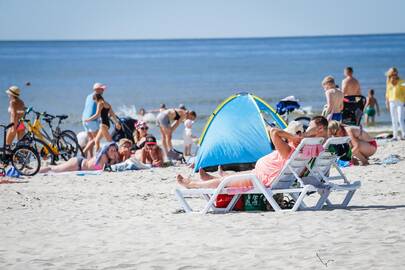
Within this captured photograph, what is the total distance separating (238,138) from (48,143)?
4.06m

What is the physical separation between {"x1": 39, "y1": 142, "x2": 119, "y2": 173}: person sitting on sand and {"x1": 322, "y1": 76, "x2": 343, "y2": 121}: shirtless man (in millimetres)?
3202

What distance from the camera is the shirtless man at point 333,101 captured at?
44.8ft

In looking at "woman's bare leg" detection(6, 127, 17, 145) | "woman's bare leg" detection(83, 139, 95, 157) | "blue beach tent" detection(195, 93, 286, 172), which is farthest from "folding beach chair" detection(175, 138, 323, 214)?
"woman's bare leg" detection(83, 139, 95, 157)

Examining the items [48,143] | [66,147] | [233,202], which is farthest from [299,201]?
[66,147]

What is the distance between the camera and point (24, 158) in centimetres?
1342

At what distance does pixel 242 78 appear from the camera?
5928cm

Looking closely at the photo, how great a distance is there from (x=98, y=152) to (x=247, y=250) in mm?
7478

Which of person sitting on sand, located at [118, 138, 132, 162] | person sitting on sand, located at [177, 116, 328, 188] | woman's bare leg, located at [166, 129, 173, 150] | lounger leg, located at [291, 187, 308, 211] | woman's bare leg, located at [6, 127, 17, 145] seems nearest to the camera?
lounger leg, located at [291, 187, 308, 211]

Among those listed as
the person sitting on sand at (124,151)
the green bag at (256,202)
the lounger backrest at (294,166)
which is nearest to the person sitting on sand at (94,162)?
the person sitting on sand at (124,151)

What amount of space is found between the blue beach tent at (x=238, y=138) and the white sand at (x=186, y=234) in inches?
80.5

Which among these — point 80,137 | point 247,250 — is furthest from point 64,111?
point 247,250

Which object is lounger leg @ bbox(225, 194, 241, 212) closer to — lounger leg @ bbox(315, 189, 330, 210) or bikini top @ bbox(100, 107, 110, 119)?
lounger leg @ bbox(315, 189, 330, 210)

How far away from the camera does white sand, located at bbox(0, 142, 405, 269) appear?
652 centimetres

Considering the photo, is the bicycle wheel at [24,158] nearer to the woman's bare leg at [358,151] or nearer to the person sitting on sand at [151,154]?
the person sitting on sand at [151,154]
